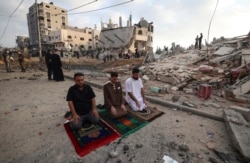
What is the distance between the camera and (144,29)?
117 ft

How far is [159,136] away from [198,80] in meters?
5.42

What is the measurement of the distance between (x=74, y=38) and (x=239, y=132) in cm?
4652

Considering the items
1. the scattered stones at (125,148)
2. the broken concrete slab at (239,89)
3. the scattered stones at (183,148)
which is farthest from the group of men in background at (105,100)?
the broken concrete slab at (239,89)

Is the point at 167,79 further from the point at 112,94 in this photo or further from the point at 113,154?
the point at 113,154

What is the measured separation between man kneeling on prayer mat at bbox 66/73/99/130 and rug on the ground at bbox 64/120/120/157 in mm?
129

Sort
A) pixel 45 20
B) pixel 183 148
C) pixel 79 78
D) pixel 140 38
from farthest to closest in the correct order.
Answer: pixel 45 20
pixel 140 38
pixel 79 78
pixel 183 148

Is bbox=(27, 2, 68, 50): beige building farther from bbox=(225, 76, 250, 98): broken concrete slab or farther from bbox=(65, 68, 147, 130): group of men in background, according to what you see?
bbox=(225, 76, 250, 98): broken concrete slab

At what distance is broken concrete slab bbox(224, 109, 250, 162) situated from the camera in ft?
7.93

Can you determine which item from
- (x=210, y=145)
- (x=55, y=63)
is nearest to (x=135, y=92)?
(x=210, y=145)

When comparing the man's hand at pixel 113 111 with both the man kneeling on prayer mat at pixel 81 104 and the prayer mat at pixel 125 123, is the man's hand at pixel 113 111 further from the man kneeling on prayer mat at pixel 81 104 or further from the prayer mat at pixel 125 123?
the man kneeling on prayer mat at pixel 81 104

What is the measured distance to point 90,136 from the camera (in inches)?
118

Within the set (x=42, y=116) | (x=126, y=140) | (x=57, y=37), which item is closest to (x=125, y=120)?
(x=126, y=140)

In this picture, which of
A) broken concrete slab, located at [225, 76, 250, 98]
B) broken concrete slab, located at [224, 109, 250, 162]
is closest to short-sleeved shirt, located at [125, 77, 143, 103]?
broken concrete slab, located at [224, 109, 250, 162]

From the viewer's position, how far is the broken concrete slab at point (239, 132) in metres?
2.42
